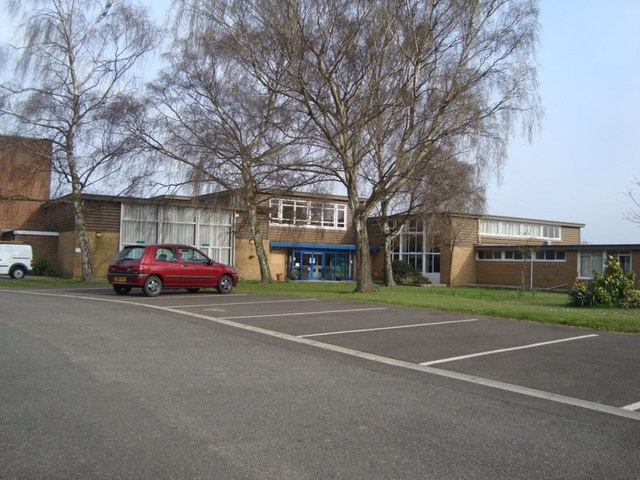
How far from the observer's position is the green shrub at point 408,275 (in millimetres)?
39928

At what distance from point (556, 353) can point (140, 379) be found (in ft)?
20.9

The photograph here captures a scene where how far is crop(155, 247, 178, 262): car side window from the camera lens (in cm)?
1886

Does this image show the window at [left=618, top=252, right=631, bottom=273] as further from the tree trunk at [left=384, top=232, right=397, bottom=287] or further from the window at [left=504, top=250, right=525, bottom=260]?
the tree trunk at [left=384, top=232, right=397, bottom=287]

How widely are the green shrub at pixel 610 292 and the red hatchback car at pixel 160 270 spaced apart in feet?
41.0

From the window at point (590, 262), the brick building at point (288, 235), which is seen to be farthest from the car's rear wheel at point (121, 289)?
the window at point (590, 262)

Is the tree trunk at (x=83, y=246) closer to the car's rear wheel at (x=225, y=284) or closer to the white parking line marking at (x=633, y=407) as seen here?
the car's rear wheel at (x=225, y=284)

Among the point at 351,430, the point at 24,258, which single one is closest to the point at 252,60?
the point at 351,430

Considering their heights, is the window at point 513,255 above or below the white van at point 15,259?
above

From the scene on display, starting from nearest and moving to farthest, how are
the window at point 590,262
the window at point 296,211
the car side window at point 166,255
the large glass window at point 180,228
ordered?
the car side window at point 166,255 → the window at point 296,211 → the large glass window at point 180,228 → the window at point 590,262

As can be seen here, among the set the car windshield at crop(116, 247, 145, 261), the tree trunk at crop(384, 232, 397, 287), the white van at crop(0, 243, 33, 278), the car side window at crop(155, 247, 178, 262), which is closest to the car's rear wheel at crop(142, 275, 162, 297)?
the car side window at crop(155, 247, 178, 262)

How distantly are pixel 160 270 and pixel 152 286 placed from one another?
1.91 feet

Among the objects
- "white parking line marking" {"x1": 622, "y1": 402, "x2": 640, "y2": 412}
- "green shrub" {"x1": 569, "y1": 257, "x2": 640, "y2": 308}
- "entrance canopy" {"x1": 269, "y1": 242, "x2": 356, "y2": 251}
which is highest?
"entrance canopy" {"x1": 269, "y1": 242, "x2": 356, "y2": 251}

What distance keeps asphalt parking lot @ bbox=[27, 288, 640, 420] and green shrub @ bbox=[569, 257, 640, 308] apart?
A: 6613 mm

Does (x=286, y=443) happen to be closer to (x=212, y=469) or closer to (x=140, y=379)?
(x=212, y=469)
